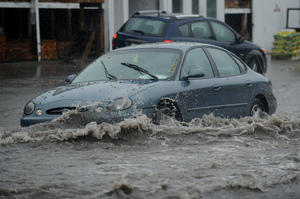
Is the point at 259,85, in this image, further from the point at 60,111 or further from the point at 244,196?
the point at 244,196

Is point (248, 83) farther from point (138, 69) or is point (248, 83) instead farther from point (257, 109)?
point (138, 69)

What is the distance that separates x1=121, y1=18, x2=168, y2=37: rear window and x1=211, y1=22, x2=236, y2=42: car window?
5.97 feet

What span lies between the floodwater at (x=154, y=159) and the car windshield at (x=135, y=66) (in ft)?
2.88

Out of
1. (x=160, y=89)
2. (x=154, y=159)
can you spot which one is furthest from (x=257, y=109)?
(x=154, y=159)

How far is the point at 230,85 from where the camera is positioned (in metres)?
9.38

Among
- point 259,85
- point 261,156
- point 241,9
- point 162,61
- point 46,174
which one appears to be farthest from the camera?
point 241,9

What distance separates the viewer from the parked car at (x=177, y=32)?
15.6m

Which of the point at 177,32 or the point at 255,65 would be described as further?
the point at 255,65

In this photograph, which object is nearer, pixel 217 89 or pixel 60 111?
pixel 60 111

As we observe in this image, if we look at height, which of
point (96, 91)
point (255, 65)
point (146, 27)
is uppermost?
point (146, 27)

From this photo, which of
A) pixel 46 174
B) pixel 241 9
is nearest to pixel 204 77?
pixel 46 174

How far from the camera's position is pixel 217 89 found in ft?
29.8

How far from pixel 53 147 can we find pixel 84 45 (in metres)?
17.9

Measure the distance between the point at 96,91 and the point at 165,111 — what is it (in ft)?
2.95
